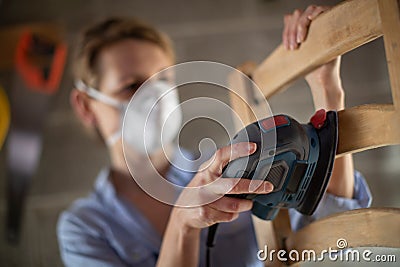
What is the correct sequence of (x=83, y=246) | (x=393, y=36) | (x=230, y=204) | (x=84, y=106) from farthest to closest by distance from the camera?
1. (x=84, y=106)
2. (x=83, y=246)
3. (x=230, y=204)
4. (x=393, y=36)

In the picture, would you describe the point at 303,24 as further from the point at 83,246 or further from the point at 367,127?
the point at 83,246

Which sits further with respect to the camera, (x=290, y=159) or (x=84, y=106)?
(x=84, y=106)

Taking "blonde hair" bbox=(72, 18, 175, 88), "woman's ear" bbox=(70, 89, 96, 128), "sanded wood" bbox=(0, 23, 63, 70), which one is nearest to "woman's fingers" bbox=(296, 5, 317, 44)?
"blonde hair" bbox=(72, 18, 175, 88)

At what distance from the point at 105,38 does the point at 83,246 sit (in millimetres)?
389

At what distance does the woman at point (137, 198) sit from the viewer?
63 cm

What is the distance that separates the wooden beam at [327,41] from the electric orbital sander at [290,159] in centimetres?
6

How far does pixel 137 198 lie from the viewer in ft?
3.33

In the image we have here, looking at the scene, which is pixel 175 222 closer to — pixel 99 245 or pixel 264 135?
pixel 264 135

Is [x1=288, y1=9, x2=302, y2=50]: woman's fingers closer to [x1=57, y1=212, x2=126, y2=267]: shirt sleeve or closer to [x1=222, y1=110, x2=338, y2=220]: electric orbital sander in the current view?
[x1=222, y1=110, x2=338, y2=220]: electric orbital sander

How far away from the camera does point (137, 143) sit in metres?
0.97

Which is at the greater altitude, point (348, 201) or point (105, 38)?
point (105, 38)

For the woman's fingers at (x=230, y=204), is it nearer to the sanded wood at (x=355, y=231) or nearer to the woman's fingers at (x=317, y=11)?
the sanded wood at (x=355, y=231)

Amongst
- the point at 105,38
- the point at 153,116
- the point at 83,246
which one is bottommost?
the point at 83,246

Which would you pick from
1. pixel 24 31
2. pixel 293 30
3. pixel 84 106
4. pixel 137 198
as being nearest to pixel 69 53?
pixel 24 31
